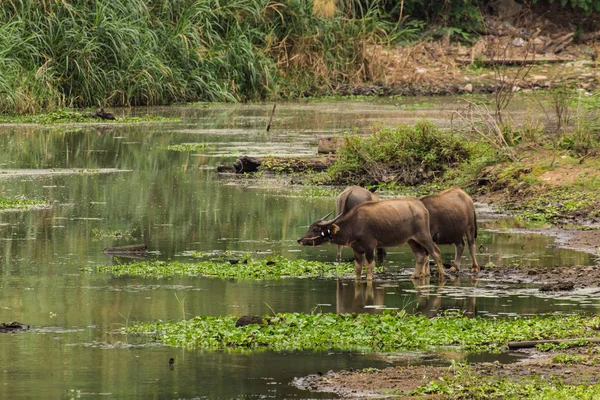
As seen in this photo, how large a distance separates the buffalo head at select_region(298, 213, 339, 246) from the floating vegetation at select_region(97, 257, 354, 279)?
380 mm

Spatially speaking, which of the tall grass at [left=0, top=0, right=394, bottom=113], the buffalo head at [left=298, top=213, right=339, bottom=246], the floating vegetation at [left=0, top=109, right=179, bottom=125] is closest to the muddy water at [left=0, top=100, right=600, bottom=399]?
the buffalo head at [left=298, top=213, right=339, bottom=246]

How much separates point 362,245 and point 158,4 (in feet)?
85.0

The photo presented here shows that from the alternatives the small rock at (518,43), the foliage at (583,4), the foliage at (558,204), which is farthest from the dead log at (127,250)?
the foliage at (583,4)

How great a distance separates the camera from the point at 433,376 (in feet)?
28.5

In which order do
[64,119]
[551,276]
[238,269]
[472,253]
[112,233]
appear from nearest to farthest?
[551,276]
[238,269]
[472,253]
[112,233]
[64,119]

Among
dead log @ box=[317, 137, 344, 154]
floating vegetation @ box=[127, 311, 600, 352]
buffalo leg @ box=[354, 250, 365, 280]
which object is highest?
dead log @ box=[317, 137, 344, 154]

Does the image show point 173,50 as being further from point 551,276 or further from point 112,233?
point 551,276

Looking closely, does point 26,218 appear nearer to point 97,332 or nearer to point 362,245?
point 362,245

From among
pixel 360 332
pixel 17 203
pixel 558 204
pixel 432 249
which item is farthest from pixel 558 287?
pixel 17 203

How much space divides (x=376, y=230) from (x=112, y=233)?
4.34 metres

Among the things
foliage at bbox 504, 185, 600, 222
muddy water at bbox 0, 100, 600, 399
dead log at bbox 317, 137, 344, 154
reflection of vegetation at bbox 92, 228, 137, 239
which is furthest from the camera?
dead log at bbox 317, 137, 344, 154

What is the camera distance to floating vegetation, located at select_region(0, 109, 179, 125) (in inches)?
1223

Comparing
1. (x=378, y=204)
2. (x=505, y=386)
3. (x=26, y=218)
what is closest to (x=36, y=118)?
(x=26, y=218)

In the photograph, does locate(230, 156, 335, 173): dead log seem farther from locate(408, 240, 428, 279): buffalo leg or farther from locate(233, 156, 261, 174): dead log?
locate(408, 240, 428, 279): buffalo leg
